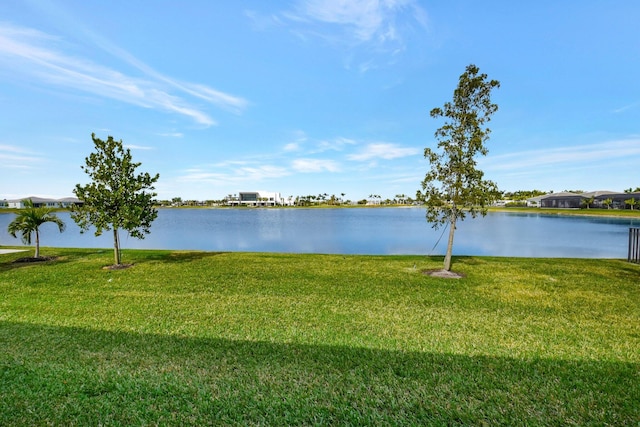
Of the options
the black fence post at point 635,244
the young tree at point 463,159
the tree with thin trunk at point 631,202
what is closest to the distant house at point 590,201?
the tree with thin trunk at point 631,202

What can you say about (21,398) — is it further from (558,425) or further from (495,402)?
(558,425)

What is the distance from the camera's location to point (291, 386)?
3547mm

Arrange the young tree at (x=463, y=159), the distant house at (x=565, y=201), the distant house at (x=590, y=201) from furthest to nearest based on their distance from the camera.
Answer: the distant house at (x=565, y=201)
the distant house at (x=590, y=201)
the young tree at (x=463, y=159)

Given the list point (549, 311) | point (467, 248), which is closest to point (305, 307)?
point (549, 311)

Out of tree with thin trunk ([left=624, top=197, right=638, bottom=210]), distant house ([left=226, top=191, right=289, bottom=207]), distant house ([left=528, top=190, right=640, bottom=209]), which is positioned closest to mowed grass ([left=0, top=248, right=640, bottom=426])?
tree with thin trunk ([left=624, top=197, right=638, bottom=210])

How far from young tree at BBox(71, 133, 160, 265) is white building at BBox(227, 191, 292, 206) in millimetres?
158513

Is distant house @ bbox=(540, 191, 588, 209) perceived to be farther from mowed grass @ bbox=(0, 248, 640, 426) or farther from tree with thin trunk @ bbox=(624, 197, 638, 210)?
mowed grass @ bbox=(0, 248, 640, 426)

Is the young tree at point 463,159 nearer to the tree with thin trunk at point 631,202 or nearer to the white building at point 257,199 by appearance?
the tree with thin trunk at point 631,202

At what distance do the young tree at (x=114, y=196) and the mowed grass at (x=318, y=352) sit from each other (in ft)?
6.84

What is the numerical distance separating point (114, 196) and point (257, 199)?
16974 centimetres

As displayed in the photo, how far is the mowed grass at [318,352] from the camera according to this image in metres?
3.17

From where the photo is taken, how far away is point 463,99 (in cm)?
970

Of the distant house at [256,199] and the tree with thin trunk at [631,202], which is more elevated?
the distant house at [256,199]

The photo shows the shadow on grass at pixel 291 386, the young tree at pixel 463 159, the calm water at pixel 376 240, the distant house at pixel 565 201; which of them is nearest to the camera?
the shadow on grass at pixel 291 386
